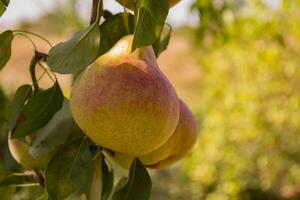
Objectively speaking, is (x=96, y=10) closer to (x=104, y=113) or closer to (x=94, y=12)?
(x=94, y=12)

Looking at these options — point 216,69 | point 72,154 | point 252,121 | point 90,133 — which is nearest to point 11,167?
point 72,154

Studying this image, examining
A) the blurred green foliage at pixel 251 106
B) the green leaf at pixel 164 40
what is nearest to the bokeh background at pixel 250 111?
the blurred green foliage at pixel 251 106

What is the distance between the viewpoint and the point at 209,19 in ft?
8.09

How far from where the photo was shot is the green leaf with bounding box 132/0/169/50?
0.81 meters

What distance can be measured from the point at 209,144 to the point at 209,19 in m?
1.63

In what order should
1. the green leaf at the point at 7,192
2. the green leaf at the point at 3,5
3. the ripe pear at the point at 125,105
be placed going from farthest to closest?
the green leaf at the point at 7,192, the green leaf at the point at 3,5, the ripe pear at the point at 125,105

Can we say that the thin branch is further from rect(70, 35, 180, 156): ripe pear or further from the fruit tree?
rect(70, 35, 180, 156): ripe pear

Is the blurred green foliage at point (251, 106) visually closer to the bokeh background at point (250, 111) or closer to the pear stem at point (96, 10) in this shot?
the bokeh background at point (250, 111)

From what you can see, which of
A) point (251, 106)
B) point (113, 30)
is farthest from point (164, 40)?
point (251, 106)

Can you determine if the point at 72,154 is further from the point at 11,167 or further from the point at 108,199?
the point at 11,167

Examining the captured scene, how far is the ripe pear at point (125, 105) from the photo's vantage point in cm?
79

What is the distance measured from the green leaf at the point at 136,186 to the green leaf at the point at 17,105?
8.6 inches

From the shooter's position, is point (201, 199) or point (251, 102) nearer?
point (251, 102)

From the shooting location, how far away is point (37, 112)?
99 cm
